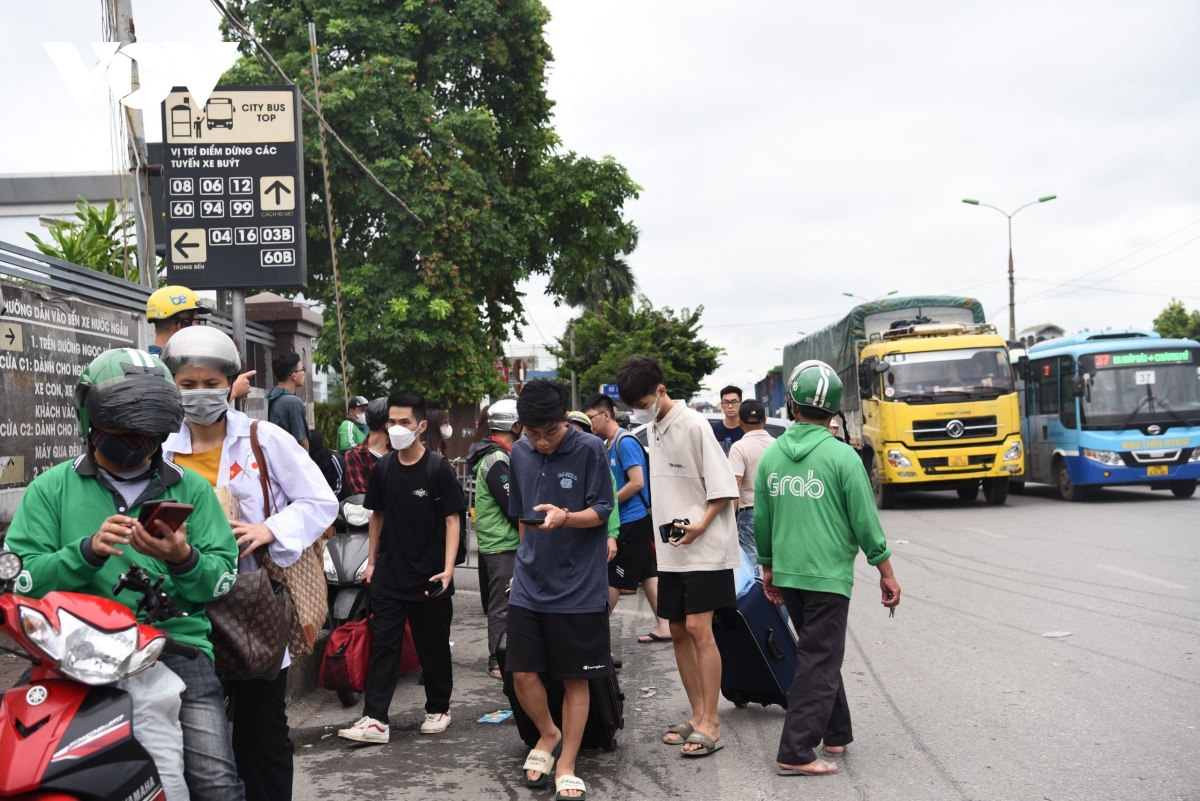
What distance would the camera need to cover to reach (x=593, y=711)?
18.0ft

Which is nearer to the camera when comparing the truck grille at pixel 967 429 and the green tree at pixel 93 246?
the green tree at pixel 93 246

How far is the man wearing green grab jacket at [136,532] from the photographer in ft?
9.41

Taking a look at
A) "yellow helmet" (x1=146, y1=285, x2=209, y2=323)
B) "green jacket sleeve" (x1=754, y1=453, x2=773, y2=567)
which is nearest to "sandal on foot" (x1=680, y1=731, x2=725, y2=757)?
"green jacket sleeve" (x1=754, y1=453, x2=773, y2=567)

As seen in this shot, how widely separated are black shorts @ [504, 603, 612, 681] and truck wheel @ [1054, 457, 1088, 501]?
17.4m

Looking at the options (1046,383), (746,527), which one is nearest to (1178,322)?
(1046,383)

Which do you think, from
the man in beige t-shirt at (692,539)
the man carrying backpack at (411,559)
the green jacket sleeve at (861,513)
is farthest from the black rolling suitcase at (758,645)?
the man carrying backpack at (411,559)

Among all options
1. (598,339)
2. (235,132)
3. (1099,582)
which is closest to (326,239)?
(235,132)

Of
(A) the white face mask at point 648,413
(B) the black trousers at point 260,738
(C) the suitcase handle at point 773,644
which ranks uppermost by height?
(A) the white face mask at point 648,413

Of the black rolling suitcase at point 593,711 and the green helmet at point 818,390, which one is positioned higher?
the green helmet at point 818,390

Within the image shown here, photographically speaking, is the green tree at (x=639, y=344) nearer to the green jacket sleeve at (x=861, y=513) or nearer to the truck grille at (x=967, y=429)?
the truck grille at (x=967, y=429)

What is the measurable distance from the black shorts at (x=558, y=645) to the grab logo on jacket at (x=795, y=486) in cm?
105

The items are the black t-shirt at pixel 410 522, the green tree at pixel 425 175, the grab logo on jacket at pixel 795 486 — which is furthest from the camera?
the green tree at pixel 425 175

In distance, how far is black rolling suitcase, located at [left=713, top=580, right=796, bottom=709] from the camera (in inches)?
234

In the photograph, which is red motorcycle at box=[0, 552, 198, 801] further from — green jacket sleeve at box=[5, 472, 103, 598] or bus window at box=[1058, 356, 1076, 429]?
bus window at box=[1058, 356, 1076, 429]
